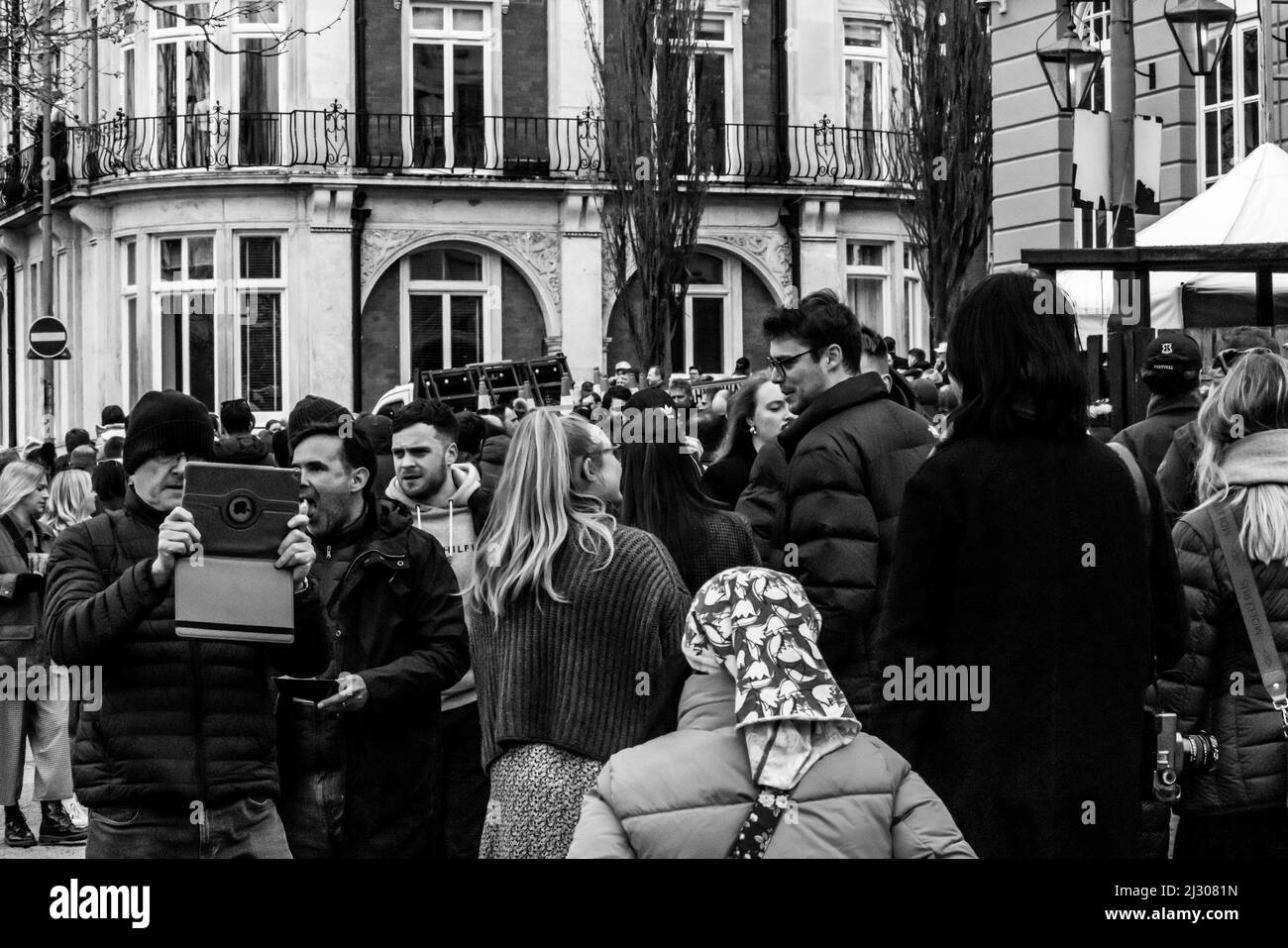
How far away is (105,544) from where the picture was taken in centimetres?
550

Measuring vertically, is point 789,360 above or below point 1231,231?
below

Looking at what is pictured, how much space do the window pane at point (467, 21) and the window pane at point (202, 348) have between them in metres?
6.39

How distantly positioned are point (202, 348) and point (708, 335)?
9040mm

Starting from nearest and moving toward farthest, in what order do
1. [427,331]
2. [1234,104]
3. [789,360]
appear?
[789,360] → [1234,104] → [427,331]

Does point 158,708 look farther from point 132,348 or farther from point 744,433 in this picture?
point 132,348

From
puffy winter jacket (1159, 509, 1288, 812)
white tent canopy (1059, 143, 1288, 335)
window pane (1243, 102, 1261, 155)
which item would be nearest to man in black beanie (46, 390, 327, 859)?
puffy winter jacket (1159, 509, 1288, 812)

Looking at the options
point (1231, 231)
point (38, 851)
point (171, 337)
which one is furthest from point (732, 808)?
point (171, 337)

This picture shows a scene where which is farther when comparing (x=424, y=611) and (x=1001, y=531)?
(x=424, y=611)

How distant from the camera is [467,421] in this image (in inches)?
452

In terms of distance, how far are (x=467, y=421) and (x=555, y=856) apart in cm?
648

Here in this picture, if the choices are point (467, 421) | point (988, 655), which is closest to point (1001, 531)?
point (988, 655)

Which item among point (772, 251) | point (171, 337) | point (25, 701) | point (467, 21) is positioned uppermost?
point (467, 21)

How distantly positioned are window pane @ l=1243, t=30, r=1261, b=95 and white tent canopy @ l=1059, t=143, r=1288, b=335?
22.0 ft

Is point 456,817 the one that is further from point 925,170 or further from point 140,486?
point 925,170
